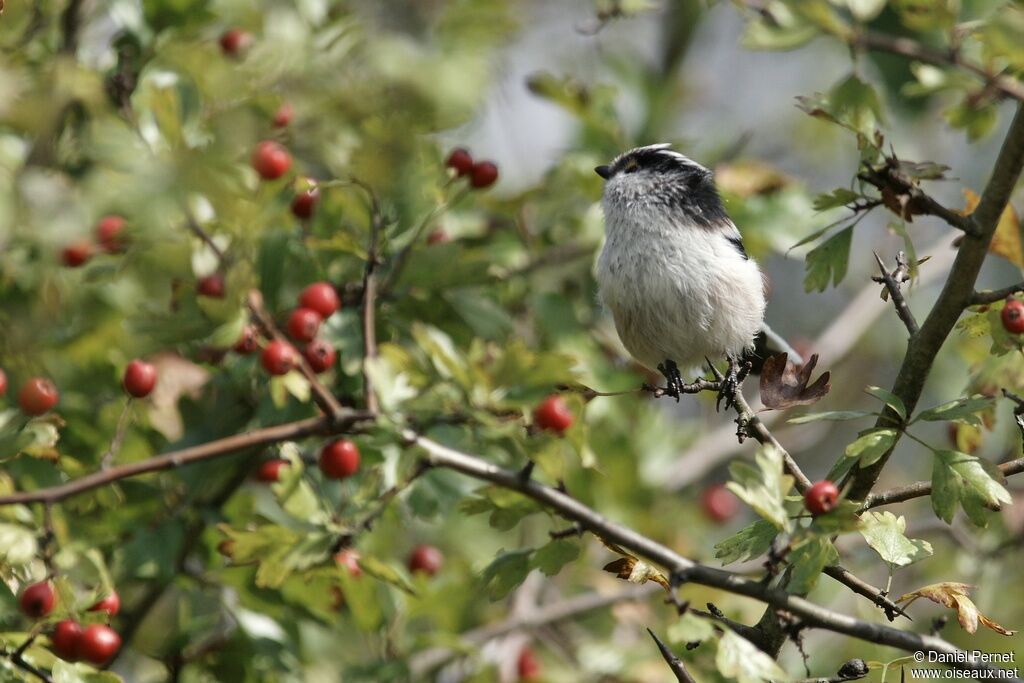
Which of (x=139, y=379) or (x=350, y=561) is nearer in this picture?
(x=139, y=379)

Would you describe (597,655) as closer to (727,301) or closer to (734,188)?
(727,301)

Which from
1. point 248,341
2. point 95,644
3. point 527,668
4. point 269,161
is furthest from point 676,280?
point 95,644

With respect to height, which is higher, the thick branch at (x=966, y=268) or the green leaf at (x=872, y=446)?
the thick branch at (x=966, y=268)

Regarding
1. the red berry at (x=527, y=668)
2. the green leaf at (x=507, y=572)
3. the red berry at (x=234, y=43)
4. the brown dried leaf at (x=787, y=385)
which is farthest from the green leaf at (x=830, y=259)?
the red berry at (x=234, y=43)

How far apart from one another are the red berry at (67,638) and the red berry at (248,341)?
83 cm

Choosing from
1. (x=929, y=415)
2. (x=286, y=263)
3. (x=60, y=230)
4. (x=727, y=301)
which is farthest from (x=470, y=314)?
(x=929, y=415)

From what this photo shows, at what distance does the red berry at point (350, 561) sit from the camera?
3.02 m

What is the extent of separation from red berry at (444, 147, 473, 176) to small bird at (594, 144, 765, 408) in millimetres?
674

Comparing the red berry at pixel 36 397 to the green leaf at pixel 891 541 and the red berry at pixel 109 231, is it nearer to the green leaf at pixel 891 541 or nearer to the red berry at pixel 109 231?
the red berry at pixel 109 231

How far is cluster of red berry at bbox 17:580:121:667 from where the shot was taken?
2.68m

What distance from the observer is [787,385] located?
8.78ft

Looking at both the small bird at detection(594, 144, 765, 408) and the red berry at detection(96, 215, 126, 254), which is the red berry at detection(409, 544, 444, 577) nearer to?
the small bird at detection(594, 144, 765, 408)

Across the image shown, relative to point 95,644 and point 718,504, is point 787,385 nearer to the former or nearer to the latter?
point 95,644

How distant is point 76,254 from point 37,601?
139 cm
